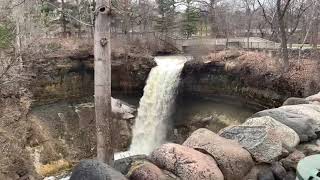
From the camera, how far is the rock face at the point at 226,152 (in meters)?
3.72

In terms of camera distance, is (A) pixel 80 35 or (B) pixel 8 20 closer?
(B) pixel 8 20

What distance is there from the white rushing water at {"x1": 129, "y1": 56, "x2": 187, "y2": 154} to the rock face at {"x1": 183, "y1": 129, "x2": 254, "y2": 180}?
1286 cm

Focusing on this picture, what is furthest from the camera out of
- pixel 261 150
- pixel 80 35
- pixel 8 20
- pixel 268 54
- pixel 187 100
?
pixel 80 35

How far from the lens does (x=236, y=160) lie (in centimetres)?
381

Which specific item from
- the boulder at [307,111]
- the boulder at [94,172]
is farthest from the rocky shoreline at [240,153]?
the boulder at [94,172]

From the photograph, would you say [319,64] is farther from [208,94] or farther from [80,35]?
[80,35]

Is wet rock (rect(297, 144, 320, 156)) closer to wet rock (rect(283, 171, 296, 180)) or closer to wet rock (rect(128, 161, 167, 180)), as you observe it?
wet rock (rect(283, 171, 296, 180))

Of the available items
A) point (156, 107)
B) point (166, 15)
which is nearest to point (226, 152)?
point (156, 107)

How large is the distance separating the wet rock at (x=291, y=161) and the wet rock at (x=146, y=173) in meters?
1.61

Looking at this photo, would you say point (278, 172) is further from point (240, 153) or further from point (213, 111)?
point (213, 111)

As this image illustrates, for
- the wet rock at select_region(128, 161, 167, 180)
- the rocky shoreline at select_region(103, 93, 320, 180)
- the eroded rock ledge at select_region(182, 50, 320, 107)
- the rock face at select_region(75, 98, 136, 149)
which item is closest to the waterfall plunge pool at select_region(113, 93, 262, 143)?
the eroded rock ledge at select_region(182, 50, 320, 107)

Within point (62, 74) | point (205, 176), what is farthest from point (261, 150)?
point (62, 74)

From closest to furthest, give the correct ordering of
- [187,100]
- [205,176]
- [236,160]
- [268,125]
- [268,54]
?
[205,176] → [236,160] → [268,125] → [268,54] → [187,100]

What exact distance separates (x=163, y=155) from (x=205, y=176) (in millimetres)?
427
